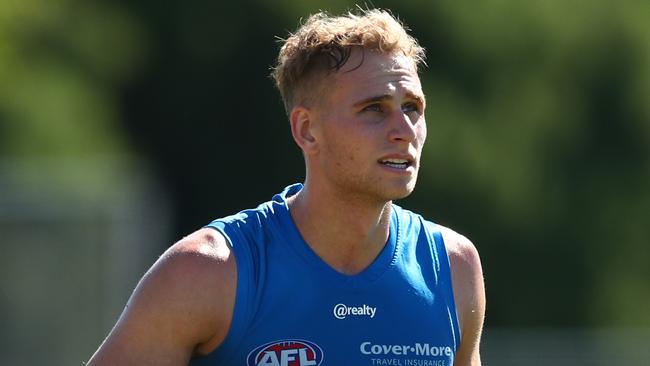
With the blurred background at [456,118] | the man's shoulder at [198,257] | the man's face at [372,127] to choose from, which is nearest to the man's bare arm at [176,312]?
the man's shoulder at [198,257]

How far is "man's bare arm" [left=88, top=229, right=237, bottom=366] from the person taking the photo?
469 centimetres

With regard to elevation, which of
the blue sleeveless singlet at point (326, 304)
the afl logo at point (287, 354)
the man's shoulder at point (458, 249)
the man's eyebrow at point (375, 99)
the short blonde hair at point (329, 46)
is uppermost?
the short blonde hair at point (329, 46)

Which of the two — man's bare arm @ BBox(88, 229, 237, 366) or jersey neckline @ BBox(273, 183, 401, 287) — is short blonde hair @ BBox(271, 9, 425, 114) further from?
man's bare arm @ BBox(88, 229, 237, 366)

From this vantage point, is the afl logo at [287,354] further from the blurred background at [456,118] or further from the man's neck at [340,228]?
the blurred background at [456,118]

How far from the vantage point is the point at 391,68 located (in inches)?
200

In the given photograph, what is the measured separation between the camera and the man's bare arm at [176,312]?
15.4ft

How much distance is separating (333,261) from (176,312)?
0.65 m

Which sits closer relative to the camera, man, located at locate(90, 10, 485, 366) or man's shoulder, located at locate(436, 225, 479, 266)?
man, located at locate(90, 10, 485, 366)

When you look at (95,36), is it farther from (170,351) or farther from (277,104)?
(170,351)

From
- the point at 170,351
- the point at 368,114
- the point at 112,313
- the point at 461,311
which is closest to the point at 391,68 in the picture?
the point at 368,114

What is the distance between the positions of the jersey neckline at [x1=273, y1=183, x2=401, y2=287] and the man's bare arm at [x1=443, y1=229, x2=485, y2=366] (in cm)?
22

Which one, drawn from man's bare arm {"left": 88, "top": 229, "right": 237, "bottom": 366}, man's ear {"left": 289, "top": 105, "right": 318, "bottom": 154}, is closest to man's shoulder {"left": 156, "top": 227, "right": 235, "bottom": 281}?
man's bare arm {"left": 88, "top": 229, "right": 237, "bottom": 366}

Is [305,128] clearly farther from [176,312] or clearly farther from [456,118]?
[456,118]

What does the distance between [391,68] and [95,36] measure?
16.3 meters
